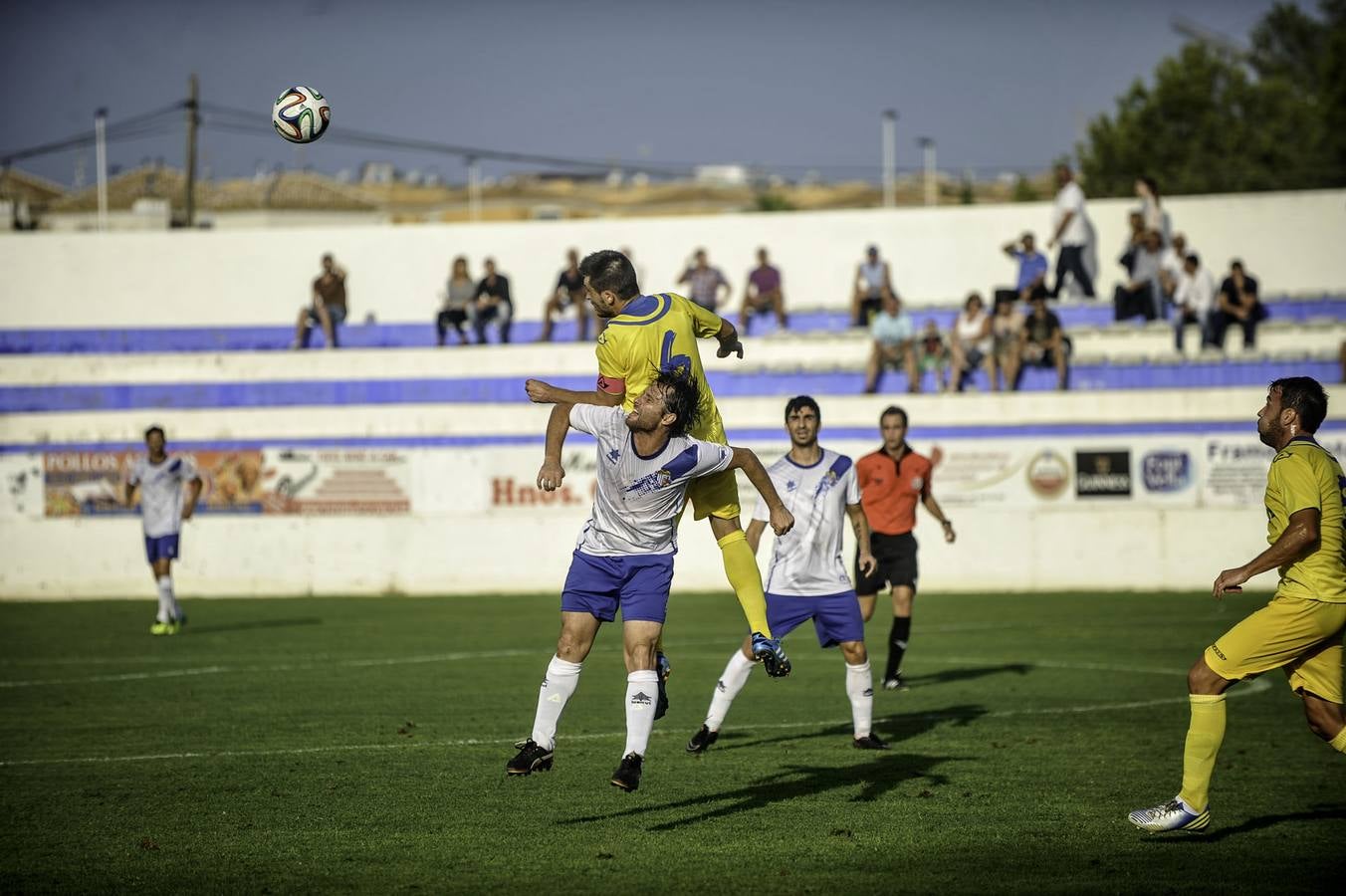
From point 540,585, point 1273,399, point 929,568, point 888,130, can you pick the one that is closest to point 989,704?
point 1273,399

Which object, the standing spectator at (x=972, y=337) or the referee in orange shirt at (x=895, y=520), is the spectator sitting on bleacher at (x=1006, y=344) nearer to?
the standing spectator at (x=972, y=337)

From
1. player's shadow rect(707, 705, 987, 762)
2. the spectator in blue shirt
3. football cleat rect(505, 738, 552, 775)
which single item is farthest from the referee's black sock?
the spectator in blue shirt

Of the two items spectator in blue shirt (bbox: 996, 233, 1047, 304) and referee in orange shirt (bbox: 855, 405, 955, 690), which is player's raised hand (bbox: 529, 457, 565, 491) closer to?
referee in orange shirt (bbox: 855, 405, 955, 690)

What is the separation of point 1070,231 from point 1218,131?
4119 centimetres

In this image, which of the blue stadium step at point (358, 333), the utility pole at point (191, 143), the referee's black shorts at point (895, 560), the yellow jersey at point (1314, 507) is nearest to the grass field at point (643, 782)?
the referee's black shorts at point (895, 560)

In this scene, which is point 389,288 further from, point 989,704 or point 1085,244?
point 989,704

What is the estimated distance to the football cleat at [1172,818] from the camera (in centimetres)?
797

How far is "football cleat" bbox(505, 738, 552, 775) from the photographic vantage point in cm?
787

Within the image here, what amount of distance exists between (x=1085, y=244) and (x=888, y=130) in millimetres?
36543

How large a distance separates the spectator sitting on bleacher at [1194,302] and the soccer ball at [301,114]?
61.6ft

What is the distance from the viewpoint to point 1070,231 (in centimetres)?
2770

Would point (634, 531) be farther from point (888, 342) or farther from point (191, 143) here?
point (191, 143)

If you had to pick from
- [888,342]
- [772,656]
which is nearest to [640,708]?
[772,656]

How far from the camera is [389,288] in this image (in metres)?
36.9
